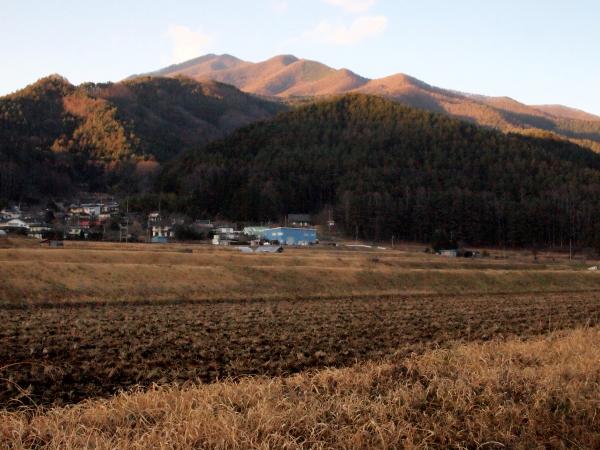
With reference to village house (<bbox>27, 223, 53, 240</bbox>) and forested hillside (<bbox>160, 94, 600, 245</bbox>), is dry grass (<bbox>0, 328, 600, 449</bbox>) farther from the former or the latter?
forested hillside (<bbox>160, 94, 600, 245</bbox>)

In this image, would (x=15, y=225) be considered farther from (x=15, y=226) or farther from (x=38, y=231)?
(x=38, y=231)

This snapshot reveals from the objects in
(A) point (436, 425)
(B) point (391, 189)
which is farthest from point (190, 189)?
(A) point (436, 425)

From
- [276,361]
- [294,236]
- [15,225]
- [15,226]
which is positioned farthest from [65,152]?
[276,361]

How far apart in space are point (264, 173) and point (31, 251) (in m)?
93.0

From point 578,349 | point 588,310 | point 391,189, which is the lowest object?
point 588,310

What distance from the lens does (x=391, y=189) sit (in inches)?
4459

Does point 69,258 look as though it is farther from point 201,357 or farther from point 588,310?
Result: point 588,310

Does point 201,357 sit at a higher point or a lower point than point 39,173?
lower

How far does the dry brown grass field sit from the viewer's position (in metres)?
5.83

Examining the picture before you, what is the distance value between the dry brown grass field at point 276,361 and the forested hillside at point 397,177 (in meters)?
58.7

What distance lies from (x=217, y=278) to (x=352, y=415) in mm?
28497

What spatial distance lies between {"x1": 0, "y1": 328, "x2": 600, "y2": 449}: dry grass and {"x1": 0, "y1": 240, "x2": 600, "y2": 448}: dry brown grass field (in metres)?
0.02

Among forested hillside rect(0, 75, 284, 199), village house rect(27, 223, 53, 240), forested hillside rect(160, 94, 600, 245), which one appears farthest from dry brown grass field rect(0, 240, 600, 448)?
forested hillside rect(0, 75, 284, 199)

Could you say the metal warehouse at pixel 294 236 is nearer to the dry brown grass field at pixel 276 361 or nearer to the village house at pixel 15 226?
the village house at pixel 15 226
